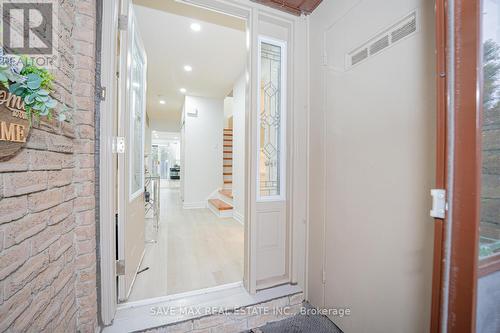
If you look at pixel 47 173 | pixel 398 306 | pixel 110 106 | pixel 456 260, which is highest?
pixel 110 106

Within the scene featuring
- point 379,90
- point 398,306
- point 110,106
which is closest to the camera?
point 398,306

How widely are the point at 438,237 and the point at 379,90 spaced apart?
837 millimetres

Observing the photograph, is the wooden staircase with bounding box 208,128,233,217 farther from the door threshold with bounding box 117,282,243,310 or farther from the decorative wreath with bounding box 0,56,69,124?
the decorative wreath with bounding box 0,56,69,124

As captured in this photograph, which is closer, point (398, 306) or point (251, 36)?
point (398, 306)

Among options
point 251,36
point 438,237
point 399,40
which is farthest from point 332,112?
point 438,237

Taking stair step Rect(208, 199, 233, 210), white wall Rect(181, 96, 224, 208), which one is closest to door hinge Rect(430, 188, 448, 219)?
stair step Rect(208, 199, 233, 210)

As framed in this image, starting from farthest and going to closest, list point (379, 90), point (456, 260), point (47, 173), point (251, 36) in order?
point (251, 36) → point (379, 90) → point (47, 173) → point (456, 260)

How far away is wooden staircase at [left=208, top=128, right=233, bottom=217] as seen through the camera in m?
4.24

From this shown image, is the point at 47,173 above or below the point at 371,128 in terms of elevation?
below

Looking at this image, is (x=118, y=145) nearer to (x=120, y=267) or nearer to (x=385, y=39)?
(x=120, y=267)

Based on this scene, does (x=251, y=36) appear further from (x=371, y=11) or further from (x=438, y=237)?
(x=438, y=237)

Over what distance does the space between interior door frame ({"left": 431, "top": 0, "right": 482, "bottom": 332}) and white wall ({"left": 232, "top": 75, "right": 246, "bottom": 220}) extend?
3148mm

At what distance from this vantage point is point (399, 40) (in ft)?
3.50

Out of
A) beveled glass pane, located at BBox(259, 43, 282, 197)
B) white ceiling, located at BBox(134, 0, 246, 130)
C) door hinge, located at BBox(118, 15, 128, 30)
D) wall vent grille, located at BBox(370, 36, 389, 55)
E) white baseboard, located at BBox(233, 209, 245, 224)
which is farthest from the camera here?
white baseboard, located at BBox(233, 209, 245, 224)
